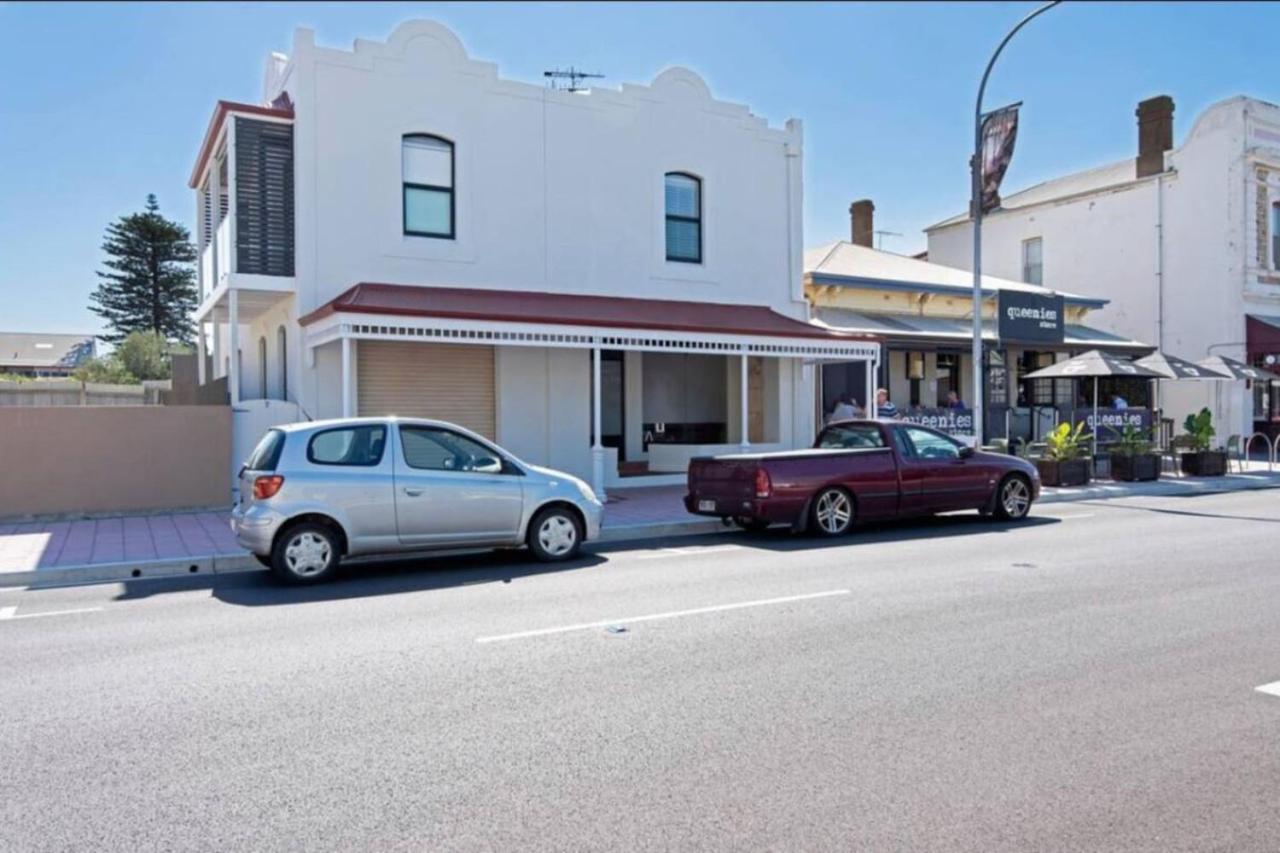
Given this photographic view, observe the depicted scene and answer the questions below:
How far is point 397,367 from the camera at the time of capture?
1673 centimetres

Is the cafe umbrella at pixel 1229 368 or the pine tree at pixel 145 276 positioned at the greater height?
the pine tree at pixel 145 276

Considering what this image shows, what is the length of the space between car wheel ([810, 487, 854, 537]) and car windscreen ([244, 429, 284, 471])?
20.9 feet

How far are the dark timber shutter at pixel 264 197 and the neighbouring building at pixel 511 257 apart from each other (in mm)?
26

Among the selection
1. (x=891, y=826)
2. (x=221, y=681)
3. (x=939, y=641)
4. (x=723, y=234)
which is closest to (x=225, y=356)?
(x=723, y=234)

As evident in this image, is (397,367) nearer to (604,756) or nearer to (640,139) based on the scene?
(640,139)

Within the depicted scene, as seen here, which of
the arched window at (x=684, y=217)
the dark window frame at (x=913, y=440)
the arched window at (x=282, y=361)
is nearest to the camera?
the dark window frame at (x=913, y=440)

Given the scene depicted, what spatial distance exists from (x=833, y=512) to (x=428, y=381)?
7817mm

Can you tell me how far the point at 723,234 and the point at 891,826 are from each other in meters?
16.9

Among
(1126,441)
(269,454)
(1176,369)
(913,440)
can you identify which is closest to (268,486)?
(269,454)

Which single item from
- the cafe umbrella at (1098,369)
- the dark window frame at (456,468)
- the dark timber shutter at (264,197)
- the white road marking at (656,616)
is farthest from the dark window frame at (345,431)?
the cafe umbrella at (1098,369)

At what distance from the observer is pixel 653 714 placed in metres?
5.20

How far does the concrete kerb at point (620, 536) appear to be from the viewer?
10031mm

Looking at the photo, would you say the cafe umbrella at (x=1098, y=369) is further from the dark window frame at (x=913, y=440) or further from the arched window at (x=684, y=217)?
the dark window frame at (x=913, y=440)

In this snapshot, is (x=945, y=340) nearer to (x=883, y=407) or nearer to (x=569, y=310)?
(x=883, y=407)
